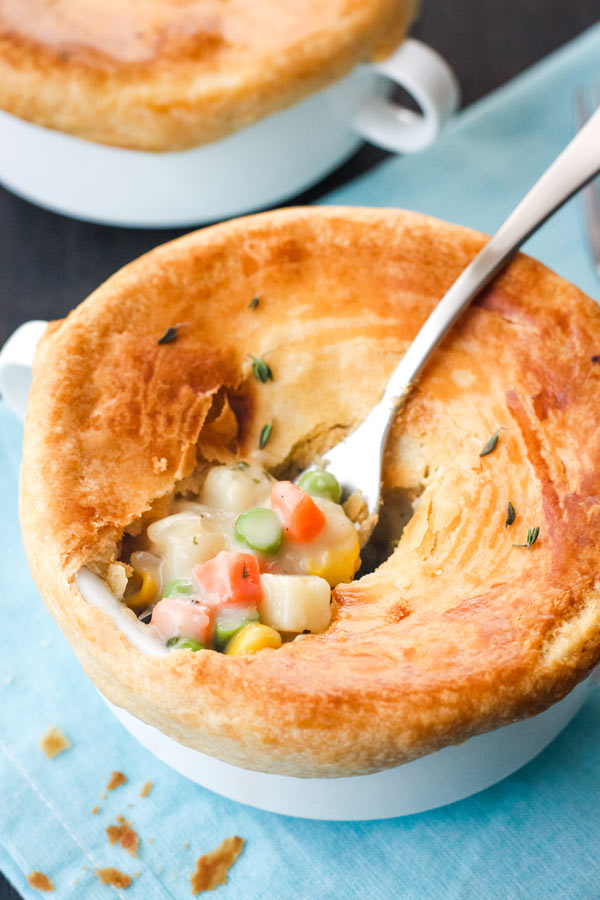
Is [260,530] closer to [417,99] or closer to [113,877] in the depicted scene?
[113,877]

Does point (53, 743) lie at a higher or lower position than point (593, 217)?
lower

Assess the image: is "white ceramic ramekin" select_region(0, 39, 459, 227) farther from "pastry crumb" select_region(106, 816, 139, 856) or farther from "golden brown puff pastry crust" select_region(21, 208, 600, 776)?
"pastry crumb" select_region(106, 816, 139, 856)

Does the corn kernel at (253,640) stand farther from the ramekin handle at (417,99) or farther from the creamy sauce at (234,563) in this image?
the ramekin handle at (417,99)

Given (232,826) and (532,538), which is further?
(232,826)

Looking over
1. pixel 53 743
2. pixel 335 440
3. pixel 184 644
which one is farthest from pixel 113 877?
pixel 335 440

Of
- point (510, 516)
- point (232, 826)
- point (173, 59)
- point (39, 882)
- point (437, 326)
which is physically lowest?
point (39, 882)

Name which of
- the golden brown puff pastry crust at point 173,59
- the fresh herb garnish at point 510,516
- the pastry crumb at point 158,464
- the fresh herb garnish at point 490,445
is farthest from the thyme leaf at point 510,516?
the golden brown puff pastry crust at point 173,59

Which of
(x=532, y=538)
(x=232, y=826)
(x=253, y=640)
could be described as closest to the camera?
(x=253, y=640)
